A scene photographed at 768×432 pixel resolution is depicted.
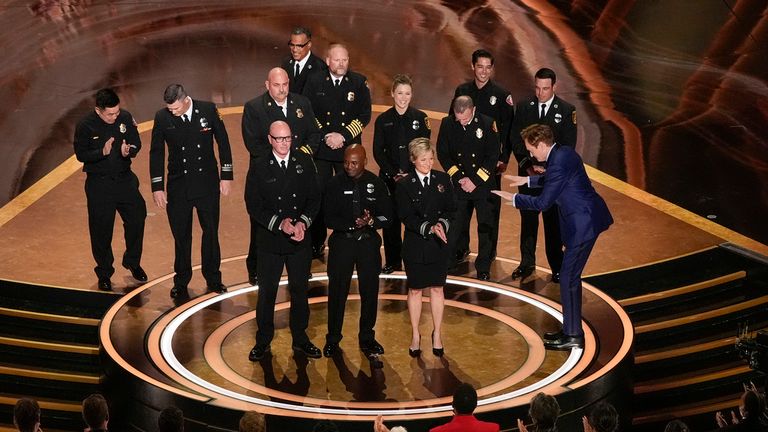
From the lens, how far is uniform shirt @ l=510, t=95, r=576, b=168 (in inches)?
456

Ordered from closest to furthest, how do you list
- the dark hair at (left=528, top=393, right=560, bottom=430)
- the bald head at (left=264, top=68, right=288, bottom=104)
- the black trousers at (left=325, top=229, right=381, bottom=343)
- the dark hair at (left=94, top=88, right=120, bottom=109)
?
the dark hair at (left=528, top=393, right=560, bottom=430) → the black trousers at (left=325, top=229, right=381, bottom=343) → the bald head at (left=264, top=68, right=288, bottom=104) → the dark hair at (left=94, top=88, right=120, bottom=109)

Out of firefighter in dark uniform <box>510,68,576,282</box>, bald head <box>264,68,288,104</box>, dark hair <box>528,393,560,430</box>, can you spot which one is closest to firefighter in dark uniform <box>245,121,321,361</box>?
bald head <box>264,68,288,104</box>

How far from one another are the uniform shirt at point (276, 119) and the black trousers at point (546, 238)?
2022mm

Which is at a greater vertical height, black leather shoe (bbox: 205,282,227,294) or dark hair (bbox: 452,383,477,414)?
dark hair (bbox: 452,383,477,414)

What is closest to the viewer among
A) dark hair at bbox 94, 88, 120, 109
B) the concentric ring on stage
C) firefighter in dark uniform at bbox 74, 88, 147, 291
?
the concentric ring on stage

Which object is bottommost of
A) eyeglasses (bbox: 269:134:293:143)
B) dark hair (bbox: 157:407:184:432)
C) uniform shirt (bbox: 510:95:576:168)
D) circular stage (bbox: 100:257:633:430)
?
circular stage (bbox: 100:257:633:430)

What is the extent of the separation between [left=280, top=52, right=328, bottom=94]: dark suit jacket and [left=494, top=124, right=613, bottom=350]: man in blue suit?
2414 millimetres

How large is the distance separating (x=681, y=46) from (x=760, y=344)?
1066cm

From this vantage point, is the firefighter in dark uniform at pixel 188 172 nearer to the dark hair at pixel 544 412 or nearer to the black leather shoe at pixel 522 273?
the black leather shoe at pixel 522 273

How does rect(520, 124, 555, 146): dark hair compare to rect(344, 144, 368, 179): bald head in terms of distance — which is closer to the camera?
rect(344, 144, 368, 179): bald head

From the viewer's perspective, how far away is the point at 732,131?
15.9 metres

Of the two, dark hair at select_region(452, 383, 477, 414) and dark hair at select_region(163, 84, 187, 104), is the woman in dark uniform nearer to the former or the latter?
dark hair at select_region(163, 84, 187, 104)

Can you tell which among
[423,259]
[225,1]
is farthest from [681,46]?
[423,259]

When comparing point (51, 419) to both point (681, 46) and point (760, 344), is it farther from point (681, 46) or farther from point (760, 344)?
point (681, 46)
